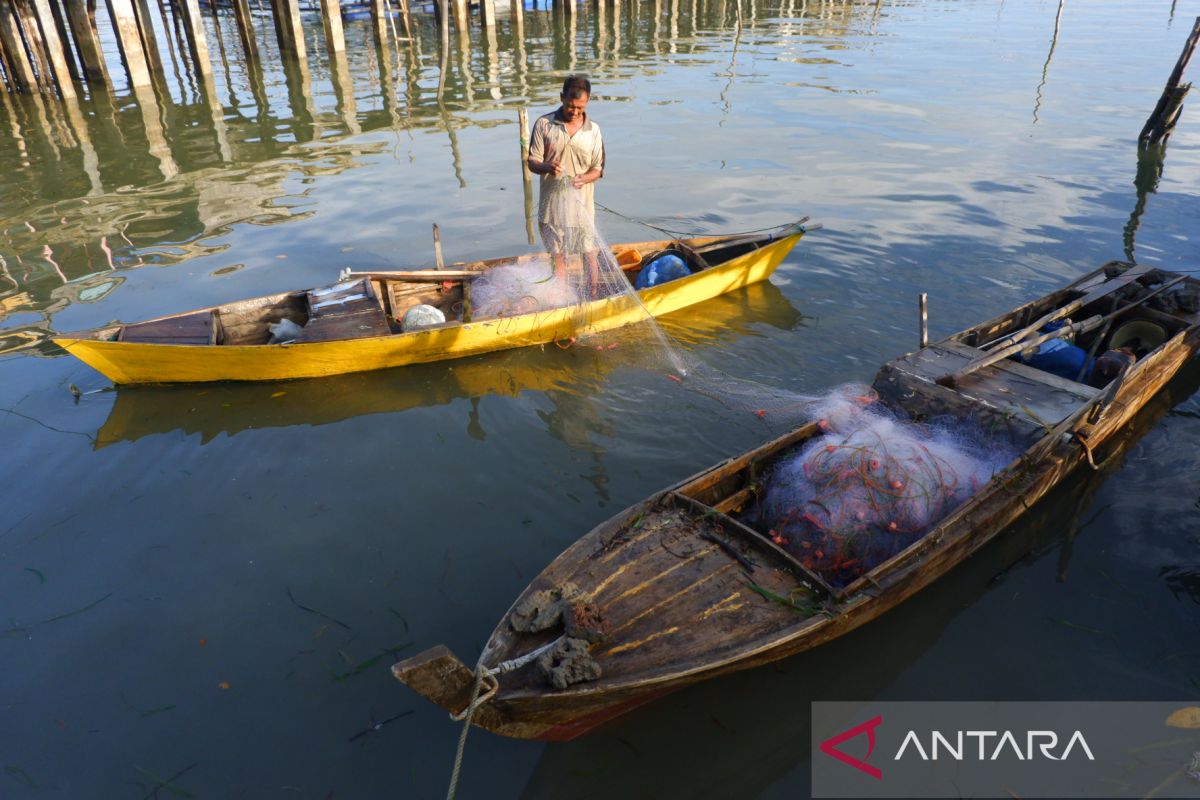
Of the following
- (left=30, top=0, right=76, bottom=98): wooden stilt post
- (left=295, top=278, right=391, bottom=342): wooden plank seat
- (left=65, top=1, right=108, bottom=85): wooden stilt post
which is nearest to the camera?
(left=295, top=278, right=391, bottom=342): wooden plank seat

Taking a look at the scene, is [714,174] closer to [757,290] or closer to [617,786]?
[757,290]

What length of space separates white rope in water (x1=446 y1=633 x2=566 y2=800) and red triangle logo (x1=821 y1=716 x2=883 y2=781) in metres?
2.02

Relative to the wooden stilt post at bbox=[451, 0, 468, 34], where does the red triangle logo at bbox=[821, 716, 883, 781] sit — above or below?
below

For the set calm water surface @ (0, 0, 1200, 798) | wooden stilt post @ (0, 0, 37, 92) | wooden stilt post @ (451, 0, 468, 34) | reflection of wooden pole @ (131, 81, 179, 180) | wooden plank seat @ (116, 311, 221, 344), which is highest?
wooden stilt post @ (451, 0, 468, 34)

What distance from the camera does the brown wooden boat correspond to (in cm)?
396

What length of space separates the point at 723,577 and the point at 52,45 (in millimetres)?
24946

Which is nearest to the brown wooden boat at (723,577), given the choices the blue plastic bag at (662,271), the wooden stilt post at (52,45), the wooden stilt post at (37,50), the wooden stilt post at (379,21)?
the blue plastic bag at (662,271)

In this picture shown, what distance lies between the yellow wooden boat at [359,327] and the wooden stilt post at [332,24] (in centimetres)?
2051

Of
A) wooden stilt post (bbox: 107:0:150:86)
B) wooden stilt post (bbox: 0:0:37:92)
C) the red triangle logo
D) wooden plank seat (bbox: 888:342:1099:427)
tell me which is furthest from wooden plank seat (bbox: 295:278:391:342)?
wooden stilt post (bbox: 0:0:37:92)

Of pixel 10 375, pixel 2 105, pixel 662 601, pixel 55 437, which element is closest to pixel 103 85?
pixel 2 105

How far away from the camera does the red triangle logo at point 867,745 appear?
4523 mm

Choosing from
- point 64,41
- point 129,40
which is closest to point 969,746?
point 129,40

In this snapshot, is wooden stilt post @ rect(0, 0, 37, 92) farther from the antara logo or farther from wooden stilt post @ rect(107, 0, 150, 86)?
the antara logo

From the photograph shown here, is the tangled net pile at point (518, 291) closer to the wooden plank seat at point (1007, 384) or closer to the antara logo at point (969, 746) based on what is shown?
the wooden plank seat at point (1007, 384)
